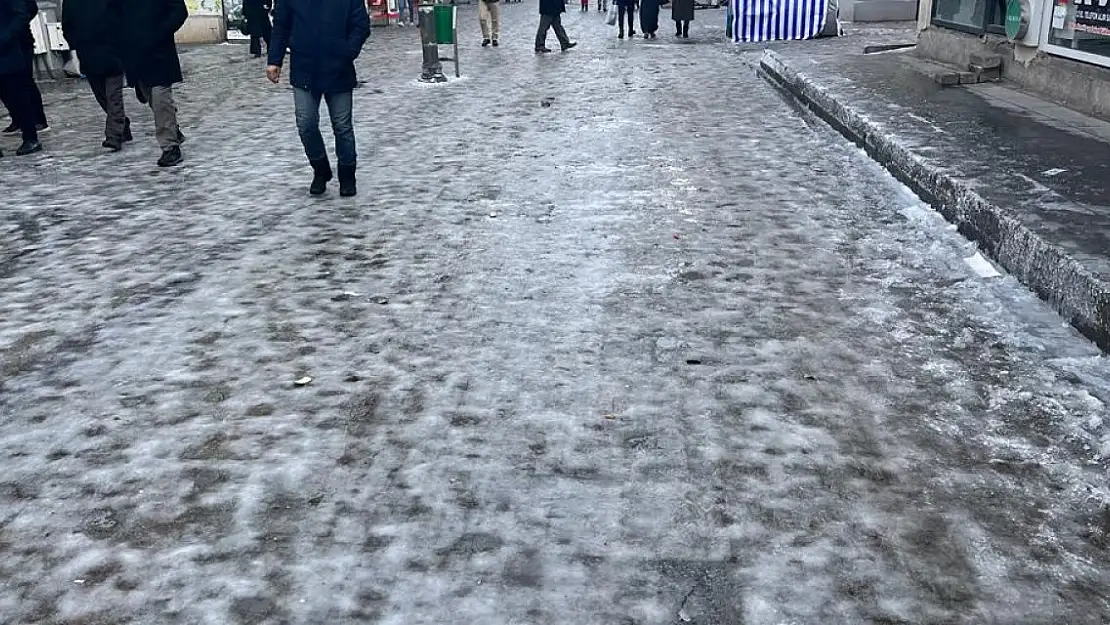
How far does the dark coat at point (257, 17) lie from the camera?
19297mm

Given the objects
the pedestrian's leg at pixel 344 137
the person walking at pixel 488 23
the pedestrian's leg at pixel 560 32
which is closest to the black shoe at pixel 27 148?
the pedestrian's leg at pixel 344 137

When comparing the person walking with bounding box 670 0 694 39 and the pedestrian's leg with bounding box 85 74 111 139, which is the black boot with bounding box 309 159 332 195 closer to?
the pedestrian's leg with bounding box 85 74 111 139

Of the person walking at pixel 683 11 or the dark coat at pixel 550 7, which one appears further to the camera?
the person walking at pixel 683 11

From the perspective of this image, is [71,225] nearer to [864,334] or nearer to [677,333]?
[677,333]

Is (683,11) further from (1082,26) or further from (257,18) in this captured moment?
(1082,26)

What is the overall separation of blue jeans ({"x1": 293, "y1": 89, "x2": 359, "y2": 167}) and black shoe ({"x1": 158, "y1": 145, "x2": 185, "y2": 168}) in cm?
213

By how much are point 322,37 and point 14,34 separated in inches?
160

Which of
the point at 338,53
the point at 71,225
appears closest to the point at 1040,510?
the point at 338,53

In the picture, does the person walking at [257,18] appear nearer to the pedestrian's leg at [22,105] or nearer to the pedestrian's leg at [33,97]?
the pedestrian's leg at [33,97]

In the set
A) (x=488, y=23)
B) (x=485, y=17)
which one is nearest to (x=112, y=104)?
(x=485, y=17)

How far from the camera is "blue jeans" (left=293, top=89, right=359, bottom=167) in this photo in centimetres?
763

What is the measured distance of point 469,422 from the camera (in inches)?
157

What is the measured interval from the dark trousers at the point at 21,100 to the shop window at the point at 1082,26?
35.2 feet

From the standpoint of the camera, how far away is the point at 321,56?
743 centimetres
